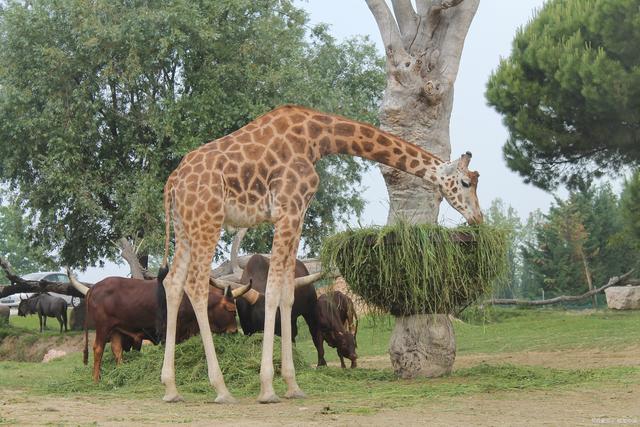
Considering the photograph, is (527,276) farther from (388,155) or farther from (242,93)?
(388,155)

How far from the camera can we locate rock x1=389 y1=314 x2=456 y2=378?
10859mm

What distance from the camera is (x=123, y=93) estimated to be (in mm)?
27484

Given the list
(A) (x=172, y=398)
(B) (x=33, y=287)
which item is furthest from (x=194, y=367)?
(B) (x=33, y=287)

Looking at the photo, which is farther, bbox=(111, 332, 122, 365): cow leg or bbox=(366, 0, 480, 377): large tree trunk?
bbox=(111, 332, 122, 365): cow leg

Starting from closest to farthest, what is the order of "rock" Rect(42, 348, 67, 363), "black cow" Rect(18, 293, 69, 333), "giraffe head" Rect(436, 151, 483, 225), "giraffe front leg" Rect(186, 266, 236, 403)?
"giraffe front leg" Rect(186, 266, 236, 403) < "giraffe head" Rect(436, 151, 483, 225) < "rock" Rect(42, 348, 67, 363) < "black cow" Rect(18, 293, 69, 333)

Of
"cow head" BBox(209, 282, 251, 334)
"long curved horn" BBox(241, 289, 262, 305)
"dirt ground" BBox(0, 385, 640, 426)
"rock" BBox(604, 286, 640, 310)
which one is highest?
"rock" BBox(604, 286, 640, 310)

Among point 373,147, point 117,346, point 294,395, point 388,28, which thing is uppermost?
point 388,28

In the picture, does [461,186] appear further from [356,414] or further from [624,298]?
[624,298]

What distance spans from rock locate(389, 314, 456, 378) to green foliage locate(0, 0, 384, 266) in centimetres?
1501

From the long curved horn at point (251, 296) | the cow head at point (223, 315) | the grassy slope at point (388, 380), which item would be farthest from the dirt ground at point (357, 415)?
the long curved horn at point (251, 296)

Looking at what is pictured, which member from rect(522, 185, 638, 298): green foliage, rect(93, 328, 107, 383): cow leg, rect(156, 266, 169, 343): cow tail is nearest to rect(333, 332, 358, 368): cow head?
rect(156, 266, 169, 343): cow tail

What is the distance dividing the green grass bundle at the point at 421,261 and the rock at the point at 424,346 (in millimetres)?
477

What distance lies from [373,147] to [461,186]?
3.36 ft

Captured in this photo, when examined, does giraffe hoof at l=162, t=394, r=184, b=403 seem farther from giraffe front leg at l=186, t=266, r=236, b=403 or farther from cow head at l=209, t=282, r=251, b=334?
cow head at l=209, t=282, r=251, b=334
